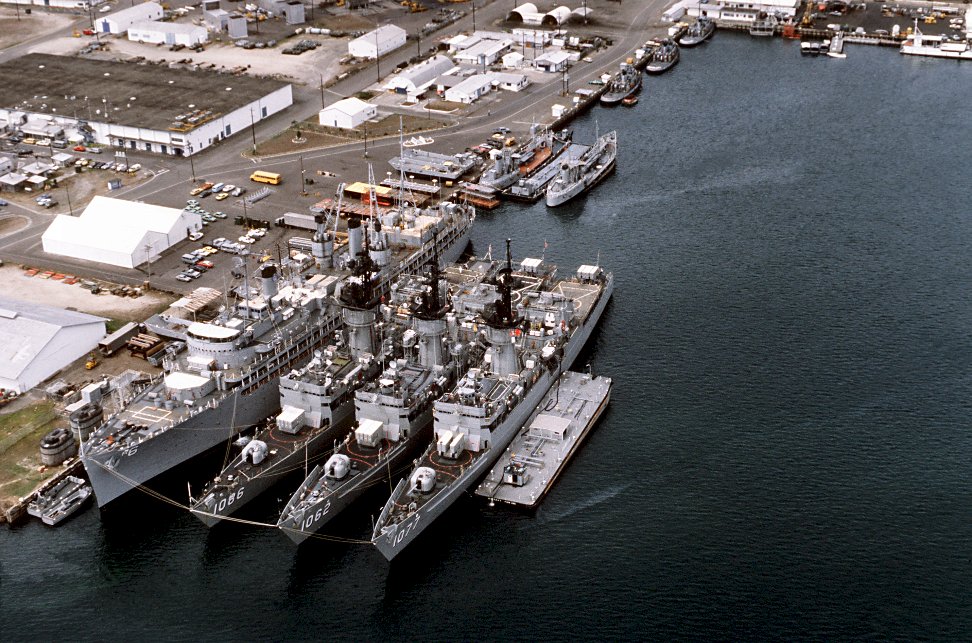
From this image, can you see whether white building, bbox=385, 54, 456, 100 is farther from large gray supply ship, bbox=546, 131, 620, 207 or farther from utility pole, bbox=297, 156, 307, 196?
large gray supply ship, bbox=546, 131, 620, 207

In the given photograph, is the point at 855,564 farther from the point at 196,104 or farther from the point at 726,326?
the point at 196,104

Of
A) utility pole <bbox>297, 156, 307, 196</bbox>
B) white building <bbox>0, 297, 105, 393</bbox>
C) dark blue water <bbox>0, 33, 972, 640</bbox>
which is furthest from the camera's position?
utility pole <bbox>297, 156, 307, 196</bbox>

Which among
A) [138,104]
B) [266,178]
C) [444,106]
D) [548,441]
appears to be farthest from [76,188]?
[548,441]

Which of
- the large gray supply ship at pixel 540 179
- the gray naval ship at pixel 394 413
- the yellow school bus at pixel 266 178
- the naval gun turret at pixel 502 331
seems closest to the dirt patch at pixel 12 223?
the yellow school bus at pixel 266 178

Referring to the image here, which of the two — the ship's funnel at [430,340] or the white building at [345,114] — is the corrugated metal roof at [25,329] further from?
the white building at [345,114]

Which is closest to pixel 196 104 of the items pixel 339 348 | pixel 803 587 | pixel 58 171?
pixel 58 171

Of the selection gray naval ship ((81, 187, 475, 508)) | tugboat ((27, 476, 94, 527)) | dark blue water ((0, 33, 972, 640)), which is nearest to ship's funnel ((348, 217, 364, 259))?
gray naval ship ((81, 187, 475, 508))
